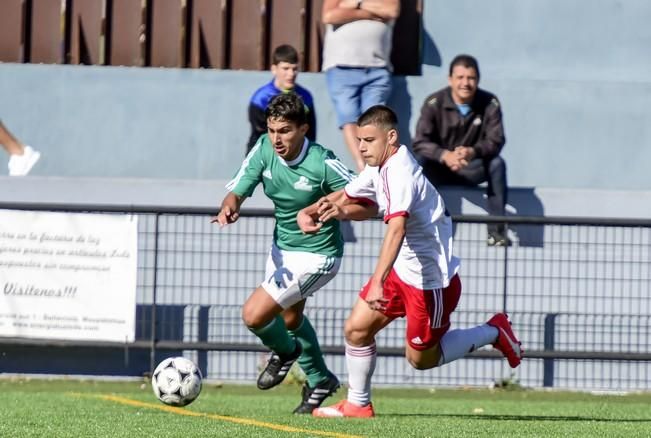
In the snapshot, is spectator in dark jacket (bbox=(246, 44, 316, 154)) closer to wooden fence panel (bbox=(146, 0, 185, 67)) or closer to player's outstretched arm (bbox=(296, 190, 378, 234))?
wooden fence panel (bbox=(146, 0, 185, 67))

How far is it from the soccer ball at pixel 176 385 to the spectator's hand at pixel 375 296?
157 centimetres

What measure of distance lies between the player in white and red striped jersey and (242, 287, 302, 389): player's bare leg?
0.61m

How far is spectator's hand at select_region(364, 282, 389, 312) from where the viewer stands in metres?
7.73

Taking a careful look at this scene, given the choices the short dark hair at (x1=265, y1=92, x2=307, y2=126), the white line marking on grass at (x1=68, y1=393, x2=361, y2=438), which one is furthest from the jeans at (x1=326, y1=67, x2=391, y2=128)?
the short dark hair at (x1=265, y1=92, x2=307, y2=126)

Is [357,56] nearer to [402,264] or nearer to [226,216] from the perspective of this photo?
[226,216]

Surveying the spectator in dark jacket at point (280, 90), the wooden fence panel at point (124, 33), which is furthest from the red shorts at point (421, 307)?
the wooden fence panel at point (124, 33)

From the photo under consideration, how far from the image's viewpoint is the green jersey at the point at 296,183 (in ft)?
29.6

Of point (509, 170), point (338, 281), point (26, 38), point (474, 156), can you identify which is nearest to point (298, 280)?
point (338, 281)

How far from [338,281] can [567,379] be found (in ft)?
6.69

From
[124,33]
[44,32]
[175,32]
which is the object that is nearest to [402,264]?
[175,32]

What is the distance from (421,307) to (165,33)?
6687mm

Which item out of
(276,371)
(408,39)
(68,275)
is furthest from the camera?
(408,39)

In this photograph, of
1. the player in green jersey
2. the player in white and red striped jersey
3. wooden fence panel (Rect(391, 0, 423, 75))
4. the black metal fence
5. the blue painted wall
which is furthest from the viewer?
wooden fence panel (Rect(391, 0, 423, 75))

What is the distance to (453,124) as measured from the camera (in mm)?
12648
